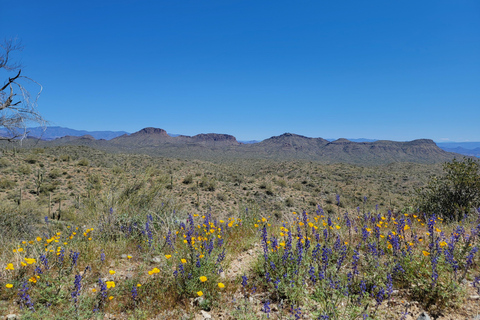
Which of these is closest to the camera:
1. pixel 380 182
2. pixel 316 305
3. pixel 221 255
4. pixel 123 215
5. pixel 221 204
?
pixel 316 305

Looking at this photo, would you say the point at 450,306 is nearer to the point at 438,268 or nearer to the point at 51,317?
the point at 438,268

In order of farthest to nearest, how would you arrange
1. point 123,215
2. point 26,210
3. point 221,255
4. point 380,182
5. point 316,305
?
point 380,182, point 26,210, point 123,215, point 221,255, point 316,305

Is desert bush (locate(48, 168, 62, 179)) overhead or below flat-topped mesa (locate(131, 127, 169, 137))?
below

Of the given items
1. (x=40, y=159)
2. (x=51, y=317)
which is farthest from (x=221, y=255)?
(x=40, y=159)

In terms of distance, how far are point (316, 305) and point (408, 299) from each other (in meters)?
1.09

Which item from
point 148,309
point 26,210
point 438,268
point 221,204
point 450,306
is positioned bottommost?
point 221,204

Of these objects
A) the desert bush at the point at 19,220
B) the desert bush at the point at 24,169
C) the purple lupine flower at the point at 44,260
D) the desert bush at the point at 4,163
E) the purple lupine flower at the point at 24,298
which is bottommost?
the desert bush at the point at 19,220

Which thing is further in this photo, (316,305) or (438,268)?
(438,268)

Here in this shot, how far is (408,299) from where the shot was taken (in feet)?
8.61

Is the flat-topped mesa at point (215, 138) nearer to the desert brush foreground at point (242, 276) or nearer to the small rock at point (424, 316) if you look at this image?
the desert brush foreground at point (242, 276)

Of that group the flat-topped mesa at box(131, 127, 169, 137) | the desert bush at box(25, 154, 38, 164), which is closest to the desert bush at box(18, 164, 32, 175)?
the desert bush at box(25, 154, 38, 164)

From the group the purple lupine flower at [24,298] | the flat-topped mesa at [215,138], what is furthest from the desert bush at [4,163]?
the flat-topped mesa at [215,138]

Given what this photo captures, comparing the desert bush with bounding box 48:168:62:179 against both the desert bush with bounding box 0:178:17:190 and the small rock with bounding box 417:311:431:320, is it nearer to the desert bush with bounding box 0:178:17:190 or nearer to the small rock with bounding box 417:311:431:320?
the desert bush with bounding box 0:178:17:190

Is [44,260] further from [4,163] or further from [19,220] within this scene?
[4,163]
